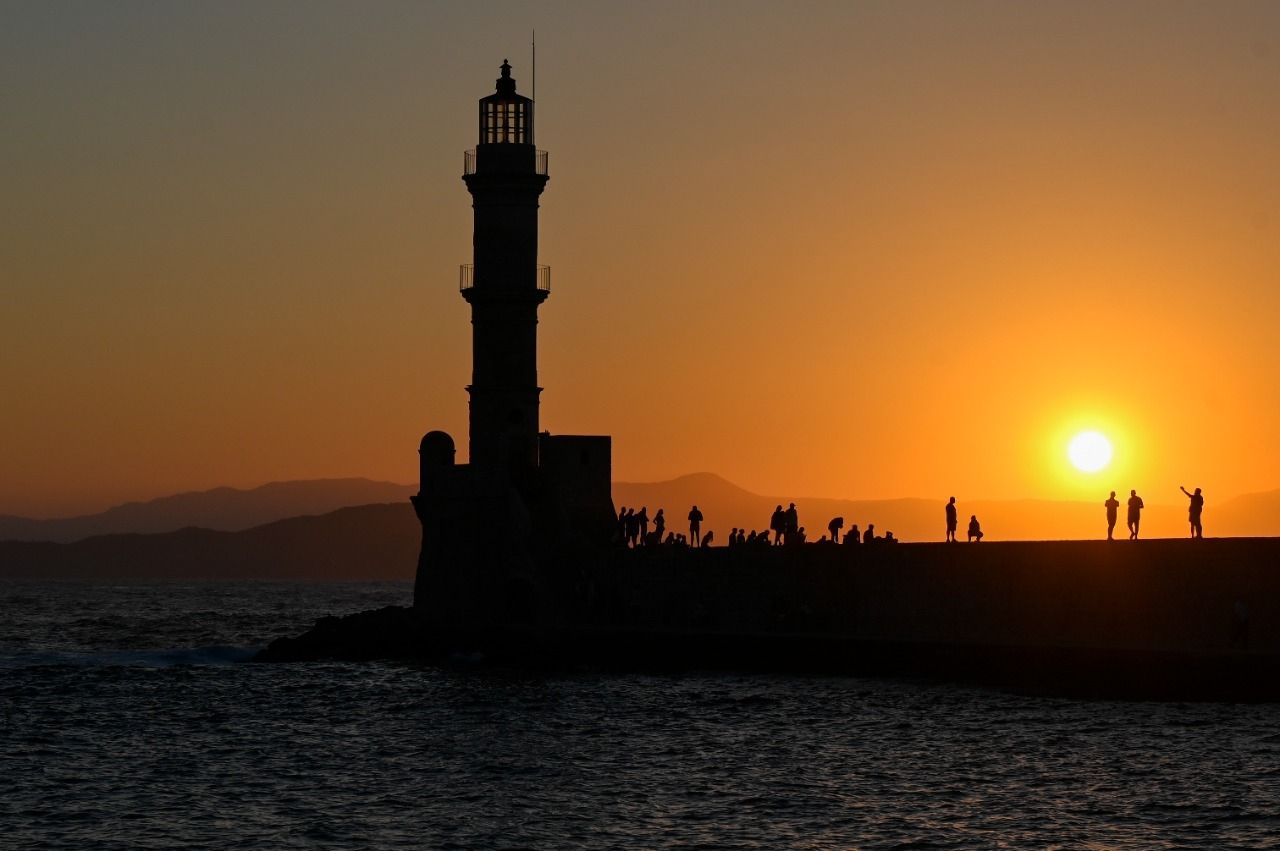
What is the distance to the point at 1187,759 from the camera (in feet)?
94.4

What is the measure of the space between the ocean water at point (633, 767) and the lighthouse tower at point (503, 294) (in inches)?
430

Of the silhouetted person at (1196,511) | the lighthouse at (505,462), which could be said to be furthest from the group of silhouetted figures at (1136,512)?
the lighthouse at (505,462)

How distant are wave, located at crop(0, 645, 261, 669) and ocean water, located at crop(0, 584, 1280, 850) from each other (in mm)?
11046

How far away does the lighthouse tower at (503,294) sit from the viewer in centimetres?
5497

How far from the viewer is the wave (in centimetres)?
5712

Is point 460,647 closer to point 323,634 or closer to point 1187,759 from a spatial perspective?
point 323,634

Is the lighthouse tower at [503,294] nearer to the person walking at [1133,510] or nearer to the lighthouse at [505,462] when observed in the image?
the lighthouse at [505,462]

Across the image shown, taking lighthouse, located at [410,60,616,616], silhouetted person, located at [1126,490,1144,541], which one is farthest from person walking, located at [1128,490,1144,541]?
lighthouse, located at [410,60,616,616]

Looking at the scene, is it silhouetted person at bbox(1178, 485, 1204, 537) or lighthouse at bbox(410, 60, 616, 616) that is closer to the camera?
silhouetted person at bbox(1178, 485, 1204, 537)

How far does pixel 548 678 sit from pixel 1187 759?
19840 mm

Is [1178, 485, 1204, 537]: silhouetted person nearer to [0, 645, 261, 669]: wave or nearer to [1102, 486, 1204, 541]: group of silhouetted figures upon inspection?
[1102, 486, 1204, 541]: group of silhouetted figures

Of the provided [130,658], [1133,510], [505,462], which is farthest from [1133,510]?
[130,658]

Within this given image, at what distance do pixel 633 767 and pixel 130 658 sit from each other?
3289cm

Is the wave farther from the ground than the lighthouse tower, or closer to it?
closer to it
